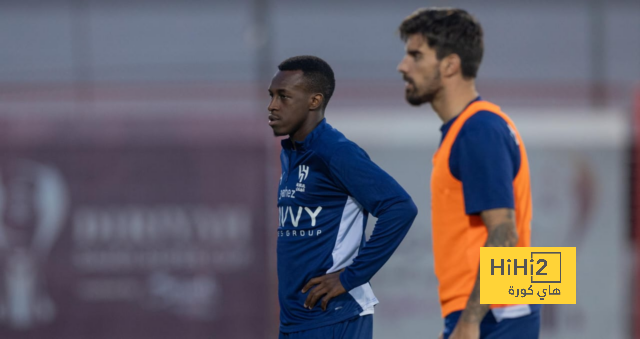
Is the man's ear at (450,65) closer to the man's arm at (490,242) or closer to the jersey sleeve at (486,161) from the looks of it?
the jersey sleeve at (486,161)

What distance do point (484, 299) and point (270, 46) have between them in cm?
636

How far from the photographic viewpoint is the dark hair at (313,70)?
2.47 m

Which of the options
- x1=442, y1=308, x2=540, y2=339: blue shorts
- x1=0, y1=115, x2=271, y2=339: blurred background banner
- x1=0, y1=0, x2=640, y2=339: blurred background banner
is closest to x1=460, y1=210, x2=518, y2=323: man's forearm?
x1=442, y1=308, x2=540, y2=339: blue shorts

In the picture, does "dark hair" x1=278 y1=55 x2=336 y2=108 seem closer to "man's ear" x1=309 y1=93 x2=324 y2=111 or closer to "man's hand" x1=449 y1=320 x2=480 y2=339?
"man's ear" x1=309 y1=93 x2=324 y2=111

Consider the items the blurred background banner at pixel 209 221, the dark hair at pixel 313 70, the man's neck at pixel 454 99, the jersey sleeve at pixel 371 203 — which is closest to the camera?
the jersey sleeve at pixel 371 203

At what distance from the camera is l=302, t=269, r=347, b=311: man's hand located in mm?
2342

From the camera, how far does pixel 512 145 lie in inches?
98.5

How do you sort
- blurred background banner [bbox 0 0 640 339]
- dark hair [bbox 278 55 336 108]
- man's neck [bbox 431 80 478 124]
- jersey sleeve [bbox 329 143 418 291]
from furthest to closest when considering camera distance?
1. blurred background banner [bbox 0 0 640 339]
2. man's neck [bbox 431 80 478 124]
3. dark hair [bbox 278 55 336 108]
4. jersey sleeve [bbox 329 143 418 291]

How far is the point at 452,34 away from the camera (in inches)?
109

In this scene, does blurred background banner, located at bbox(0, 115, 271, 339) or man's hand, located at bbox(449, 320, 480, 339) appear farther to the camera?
blurred background banner, located at bbox(0, 115, 271, 339)

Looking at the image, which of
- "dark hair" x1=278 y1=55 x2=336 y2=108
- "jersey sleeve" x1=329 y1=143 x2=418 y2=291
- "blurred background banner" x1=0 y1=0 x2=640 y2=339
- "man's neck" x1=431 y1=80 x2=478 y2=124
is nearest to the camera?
"jersey sleeve" x1=329 y1=143 x2=418 y2=291

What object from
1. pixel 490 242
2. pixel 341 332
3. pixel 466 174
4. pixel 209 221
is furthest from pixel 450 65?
pixel 209 221

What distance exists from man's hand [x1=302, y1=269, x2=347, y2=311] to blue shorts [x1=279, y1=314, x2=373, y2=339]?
0.07m

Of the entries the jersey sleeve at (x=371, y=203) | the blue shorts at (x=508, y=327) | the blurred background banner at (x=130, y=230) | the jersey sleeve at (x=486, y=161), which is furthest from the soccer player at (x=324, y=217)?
the blurred background banner at (x=130, y=230)
